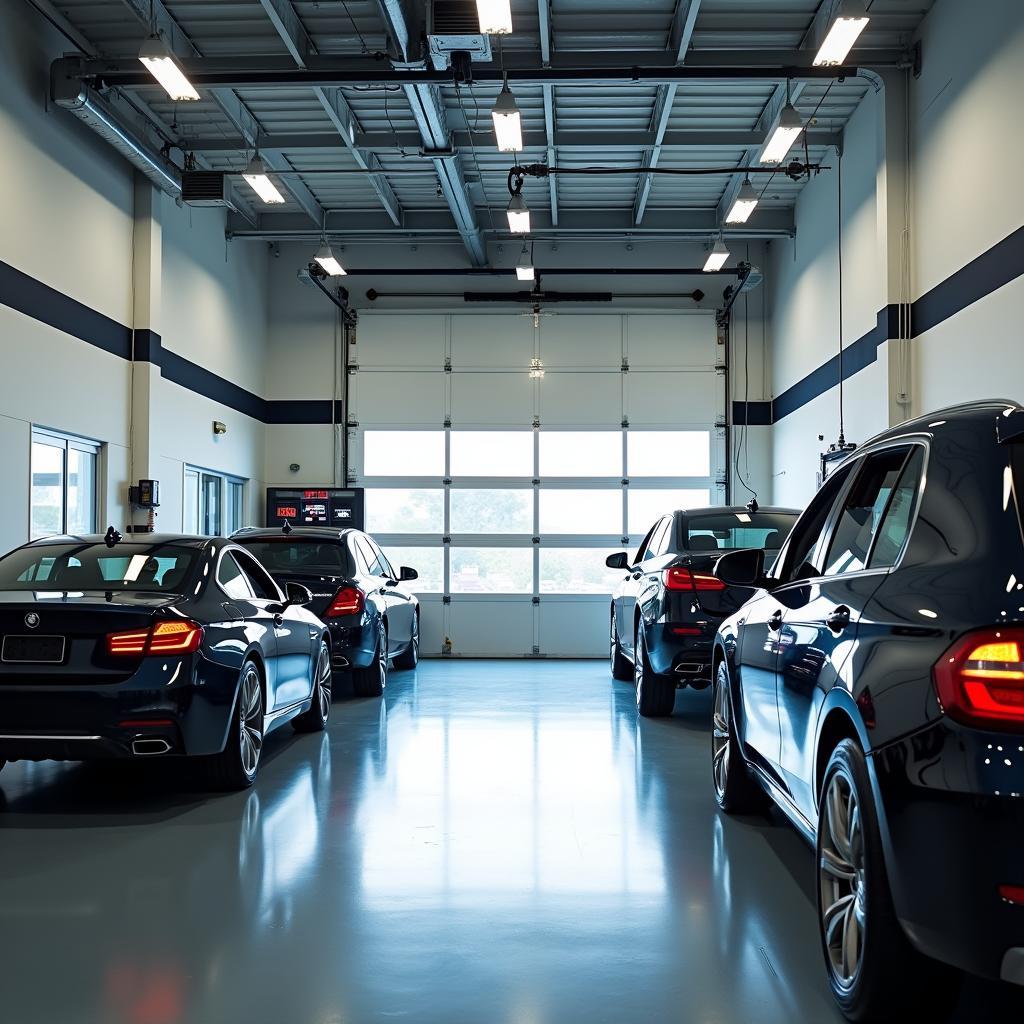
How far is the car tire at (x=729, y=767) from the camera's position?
5137mm

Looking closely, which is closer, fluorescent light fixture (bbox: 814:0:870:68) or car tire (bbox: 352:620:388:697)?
fluorescent light fixture (bbox: 814:0:870:68)

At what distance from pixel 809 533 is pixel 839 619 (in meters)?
1.39

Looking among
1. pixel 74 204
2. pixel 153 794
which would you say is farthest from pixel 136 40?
pixel 153 794

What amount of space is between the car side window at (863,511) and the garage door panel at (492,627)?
12.5 metres

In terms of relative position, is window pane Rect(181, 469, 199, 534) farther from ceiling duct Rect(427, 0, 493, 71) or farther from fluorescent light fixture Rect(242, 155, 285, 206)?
ceiling duct Rect(427, 0, 493, 71)

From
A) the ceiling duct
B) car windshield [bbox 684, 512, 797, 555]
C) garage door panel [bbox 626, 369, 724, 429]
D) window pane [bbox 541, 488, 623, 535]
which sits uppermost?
the ceiling duct

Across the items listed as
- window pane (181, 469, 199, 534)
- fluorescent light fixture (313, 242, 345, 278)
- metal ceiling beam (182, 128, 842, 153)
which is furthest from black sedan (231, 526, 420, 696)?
fluorescent light fixture (313, 242, 345, 278)

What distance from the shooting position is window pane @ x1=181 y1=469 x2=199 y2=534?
13.6 m

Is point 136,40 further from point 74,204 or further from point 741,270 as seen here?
point 741,270

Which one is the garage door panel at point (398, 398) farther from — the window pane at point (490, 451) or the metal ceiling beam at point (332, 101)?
the metal ceiling beam at point (332, 101)

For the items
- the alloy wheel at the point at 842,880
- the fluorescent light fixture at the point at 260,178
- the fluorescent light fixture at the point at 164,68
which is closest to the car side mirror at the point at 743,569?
the alloy wheel at the point at 842,880

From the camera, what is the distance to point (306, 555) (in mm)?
9680

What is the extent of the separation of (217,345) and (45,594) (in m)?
9.83

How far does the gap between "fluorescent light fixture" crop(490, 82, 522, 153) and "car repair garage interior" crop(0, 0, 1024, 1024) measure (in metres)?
0.12
